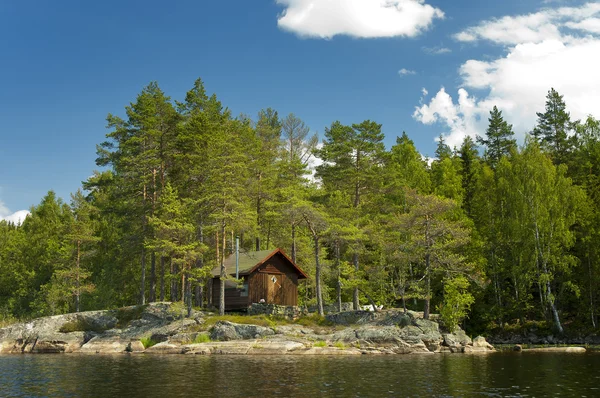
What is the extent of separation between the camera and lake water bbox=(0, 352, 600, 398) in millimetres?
16734

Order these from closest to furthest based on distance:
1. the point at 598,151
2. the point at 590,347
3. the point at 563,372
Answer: the point at 563,372
the point at 590,347
the point at 598,151

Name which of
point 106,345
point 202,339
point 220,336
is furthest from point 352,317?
point 106,345

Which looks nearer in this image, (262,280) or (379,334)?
(379,334)

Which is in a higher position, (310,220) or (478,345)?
(310,220)

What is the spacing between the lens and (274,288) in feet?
147

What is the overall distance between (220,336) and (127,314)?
40.4ft

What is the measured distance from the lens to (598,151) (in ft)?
156

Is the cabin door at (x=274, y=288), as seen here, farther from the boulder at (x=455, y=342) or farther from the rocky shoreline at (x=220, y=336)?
the boulder at (x=455, y=342)

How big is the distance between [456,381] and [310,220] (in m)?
22.9

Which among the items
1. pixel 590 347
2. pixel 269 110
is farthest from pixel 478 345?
pixel 269 110

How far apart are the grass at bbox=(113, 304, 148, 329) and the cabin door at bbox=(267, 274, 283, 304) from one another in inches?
449

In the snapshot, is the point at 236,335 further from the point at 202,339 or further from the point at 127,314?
the point at 127,314

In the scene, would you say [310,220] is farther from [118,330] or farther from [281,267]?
[118,330]

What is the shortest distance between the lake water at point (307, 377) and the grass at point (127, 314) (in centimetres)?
1401
